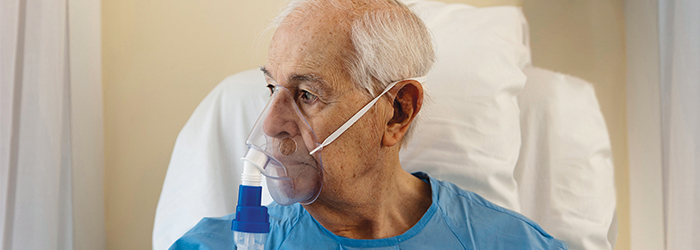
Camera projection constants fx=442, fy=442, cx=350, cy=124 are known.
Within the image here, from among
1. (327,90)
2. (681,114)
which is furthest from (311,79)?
(681,114)

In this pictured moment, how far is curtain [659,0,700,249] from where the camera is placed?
3.07 feet

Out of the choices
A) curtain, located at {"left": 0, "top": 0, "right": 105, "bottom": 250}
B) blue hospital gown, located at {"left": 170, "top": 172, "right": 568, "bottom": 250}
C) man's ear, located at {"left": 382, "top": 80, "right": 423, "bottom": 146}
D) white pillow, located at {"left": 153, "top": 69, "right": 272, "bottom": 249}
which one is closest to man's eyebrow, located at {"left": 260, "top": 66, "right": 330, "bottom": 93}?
man's ear, located at {"left": 382, "top": 80, "right": 423, "bottom": 146}

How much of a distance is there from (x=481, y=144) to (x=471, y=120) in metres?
0.07

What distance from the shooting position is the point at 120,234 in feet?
4.37

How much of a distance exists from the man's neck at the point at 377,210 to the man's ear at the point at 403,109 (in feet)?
0.34

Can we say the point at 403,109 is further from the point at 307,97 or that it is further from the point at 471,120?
the point at 471,120

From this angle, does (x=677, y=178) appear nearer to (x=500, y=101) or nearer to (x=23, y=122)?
(x=500, y=101)

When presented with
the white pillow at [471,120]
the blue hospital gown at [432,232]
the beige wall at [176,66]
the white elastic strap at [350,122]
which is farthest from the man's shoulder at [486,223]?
the beige wall at [176,66]

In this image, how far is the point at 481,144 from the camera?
1236mm

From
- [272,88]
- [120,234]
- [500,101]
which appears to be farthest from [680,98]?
[120,234]

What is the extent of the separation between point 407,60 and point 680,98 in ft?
2.02

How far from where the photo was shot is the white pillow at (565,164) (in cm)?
121

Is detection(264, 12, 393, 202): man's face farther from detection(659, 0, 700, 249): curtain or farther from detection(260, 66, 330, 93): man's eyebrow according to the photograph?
detection(659, 0, 700, 249): curtain

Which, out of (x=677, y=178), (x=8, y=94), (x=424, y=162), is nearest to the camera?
(x=8, y=94)
